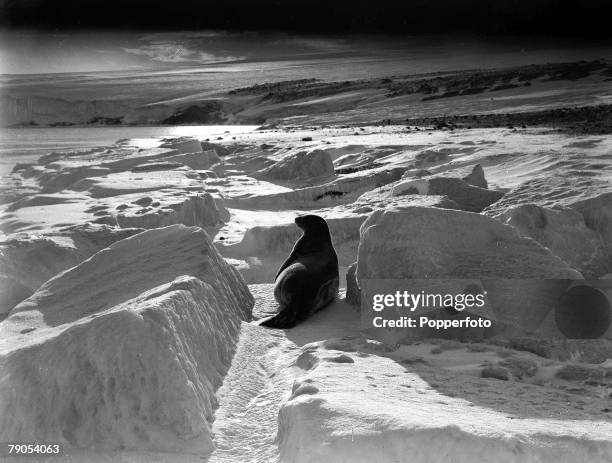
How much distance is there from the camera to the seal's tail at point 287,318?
141 inches

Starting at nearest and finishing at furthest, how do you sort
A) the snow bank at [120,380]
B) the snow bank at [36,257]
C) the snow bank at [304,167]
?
the snow bank at [120,380], the snow bank at [36,257], the snow bank at [304,167]

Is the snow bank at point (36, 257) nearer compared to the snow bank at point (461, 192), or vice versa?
the snow bank at point (36, 257)

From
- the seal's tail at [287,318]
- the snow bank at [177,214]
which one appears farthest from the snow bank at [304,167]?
the seal's tail at [287,318]

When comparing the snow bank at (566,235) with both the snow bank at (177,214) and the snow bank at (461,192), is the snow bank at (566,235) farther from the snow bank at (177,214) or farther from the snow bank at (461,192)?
the snow bank at (177,214)

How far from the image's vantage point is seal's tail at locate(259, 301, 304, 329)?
11.8ft

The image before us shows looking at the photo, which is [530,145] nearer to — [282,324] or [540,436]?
[282,324]

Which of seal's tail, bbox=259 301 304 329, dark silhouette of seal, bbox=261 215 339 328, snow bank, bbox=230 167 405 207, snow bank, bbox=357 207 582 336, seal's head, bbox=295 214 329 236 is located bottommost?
snow bank, bbox=230 167 405 207

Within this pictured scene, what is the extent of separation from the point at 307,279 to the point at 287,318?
0.36m

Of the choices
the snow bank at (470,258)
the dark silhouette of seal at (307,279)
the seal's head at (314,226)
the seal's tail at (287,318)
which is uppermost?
the snow bank at (470,258)

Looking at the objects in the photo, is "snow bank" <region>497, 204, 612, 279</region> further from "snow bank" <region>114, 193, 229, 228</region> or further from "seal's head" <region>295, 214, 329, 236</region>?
"snow bank" <region>114, 193, 229, 228</region>

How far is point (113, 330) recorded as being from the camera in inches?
94.0

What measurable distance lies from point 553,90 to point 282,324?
57.3 feet

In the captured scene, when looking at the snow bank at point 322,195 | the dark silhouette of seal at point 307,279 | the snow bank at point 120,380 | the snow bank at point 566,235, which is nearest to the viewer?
the snow bank at point 120,380

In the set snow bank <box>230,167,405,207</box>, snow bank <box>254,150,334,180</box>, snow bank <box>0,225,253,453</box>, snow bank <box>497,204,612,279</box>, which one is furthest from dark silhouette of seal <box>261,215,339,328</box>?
snow bank <box>254,150,334,180</box>
